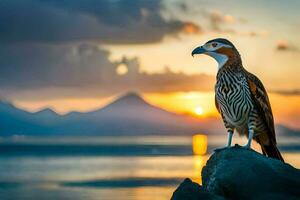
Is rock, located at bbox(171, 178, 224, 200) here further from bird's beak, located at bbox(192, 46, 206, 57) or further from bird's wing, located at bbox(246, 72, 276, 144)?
bird's beak, located at bbox(192, 46, 206, 57)

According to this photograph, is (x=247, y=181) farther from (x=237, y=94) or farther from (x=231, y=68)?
(x=231, y=68)

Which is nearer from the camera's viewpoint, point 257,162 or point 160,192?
point 257,162

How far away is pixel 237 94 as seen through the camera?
16.9 m

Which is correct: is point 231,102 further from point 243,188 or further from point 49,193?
point 49,193

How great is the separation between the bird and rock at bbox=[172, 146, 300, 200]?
0.72m

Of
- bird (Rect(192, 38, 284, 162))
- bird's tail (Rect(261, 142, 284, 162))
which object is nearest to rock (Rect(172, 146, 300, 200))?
bird (Rect(192, 38, 284, 162))

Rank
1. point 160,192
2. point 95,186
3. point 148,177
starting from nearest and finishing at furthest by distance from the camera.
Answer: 1. point 160,192
2. point 95,186
3. point 148,177

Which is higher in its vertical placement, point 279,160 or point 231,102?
point 231,102

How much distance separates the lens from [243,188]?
15812 millimetres

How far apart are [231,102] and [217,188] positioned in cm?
174

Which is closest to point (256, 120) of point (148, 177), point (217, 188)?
point (217, 188)

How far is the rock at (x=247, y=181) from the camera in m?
15.6

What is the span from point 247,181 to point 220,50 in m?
2.53

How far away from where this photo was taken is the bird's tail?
1769cm
